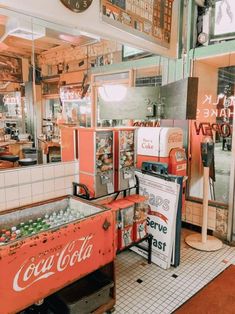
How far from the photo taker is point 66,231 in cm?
220

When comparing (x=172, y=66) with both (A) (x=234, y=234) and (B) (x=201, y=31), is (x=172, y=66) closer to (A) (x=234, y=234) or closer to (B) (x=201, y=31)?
(B) (x=201, y=31)

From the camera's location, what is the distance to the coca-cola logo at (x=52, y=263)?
→ 1.96 m

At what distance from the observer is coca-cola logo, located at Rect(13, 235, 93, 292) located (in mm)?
1961

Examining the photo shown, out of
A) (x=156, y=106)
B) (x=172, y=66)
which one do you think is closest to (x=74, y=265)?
(x=156, y=106)

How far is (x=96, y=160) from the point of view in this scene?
309 centimetres

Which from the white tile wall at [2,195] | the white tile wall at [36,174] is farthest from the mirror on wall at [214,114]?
the white tile wall at [2,195]

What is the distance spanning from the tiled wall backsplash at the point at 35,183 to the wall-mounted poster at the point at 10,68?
199cm

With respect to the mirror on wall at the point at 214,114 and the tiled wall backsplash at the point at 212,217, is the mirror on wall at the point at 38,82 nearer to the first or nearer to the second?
the mirror on wall at the point at 214,114

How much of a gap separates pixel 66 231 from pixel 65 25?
Result: 7.01 ft

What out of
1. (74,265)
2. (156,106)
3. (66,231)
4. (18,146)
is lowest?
(74,265)

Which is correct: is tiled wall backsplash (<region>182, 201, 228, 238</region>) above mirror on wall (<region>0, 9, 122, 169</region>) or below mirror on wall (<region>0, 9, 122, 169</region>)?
below

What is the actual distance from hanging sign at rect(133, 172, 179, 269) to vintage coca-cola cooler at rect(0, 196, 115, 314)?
1.01m

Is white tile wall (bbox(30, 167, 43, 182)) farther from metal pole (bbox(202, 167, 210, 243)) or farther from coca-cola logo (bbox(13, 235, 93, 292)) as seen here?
metal pole (bbox(202, 167, 210, 243))

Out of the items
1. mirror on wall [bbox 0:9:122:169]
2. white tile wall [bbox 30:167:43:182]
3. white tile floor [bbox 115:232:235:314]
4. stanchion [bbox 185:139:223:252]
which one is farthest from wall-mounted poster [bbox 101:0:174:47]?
white tile floor [bbox 115:232:235:314]
